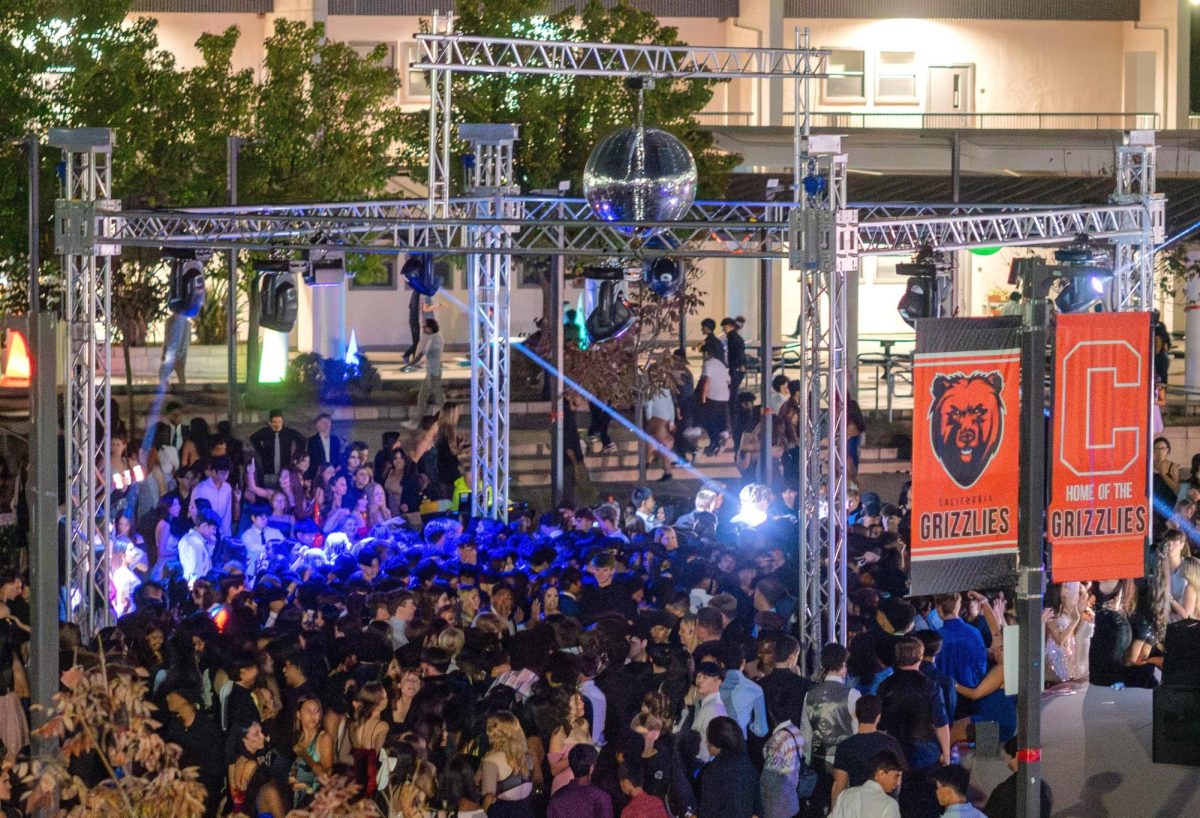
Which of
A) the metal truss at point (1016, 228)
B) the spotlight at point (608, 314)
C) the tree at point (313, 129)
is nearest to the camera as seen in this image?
the metal truss at point (1016, 228)

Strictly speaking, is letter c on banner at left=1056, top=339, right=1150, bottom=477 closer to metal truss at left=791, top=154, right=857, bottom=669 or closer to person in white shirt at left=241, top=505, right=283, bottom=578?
metal truss at left=791, top=154, right=857, bottom=669

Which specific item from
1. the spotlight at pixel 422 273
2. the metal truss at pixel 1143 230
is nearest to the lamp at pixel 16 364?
the spotlight at pixel 422 273

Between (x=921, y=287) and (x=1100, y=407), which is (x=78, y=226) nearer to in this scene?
(x=921, y=287)

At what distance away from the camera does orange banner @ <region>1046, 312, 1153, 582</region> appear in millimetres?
9805

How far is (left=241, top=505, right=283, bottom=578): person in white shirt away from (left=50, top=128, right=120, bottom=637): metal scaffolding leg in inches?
62.5

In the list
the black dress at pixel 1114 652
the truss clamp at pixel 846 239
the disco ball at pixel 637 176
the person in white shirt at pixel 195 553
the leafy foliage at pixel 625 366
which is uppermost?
the disco ball at pixel 637 176

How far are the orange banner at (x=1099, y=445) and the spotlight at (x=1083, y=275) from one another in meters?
4.52

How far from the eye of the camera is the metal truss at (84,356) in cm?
1397

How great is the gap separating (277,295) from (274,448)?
292cm

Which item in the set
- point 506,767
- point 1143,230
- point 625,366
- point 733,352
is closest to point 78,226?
point 506,767

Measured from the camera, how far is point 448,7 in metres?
35.2

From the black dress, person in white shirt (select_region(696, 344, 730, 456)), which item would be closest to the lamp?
person in white shirt (select_region(696, 344, 730, 456))

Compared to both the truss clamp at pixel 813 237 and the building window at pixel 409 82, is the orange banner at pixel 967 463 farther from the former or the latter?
the building window at pixel 409 82

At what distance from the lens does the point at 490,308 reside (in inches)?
727
